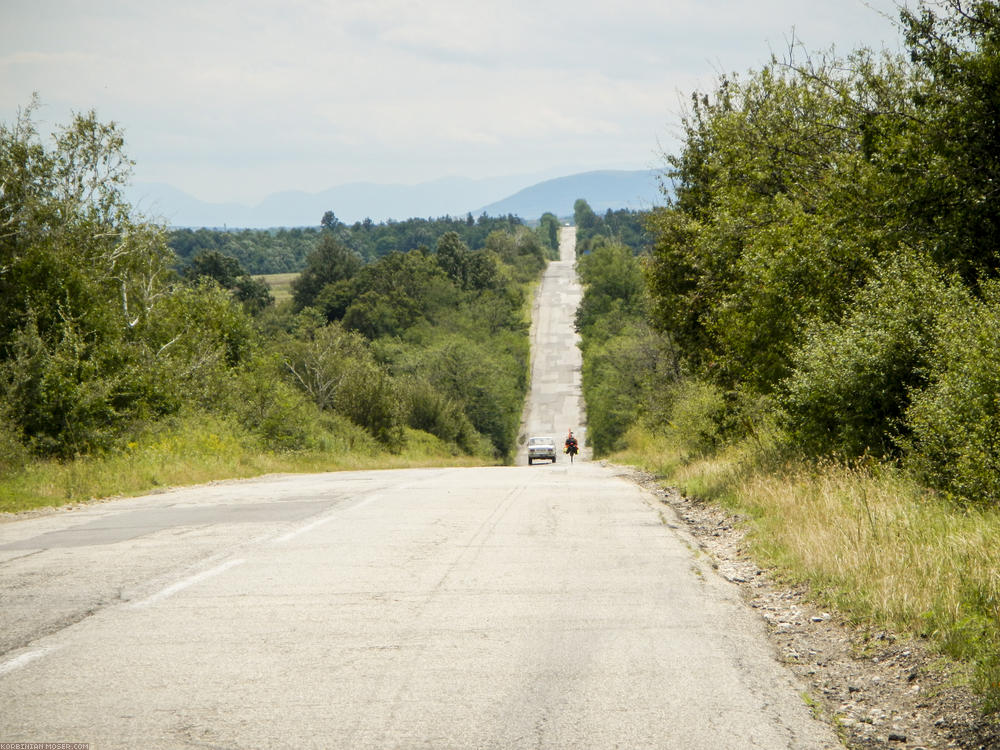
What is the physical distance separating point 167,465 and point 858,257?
15.4 meters

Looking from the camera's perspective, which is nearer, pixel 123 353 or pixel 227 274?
pixel 123 353

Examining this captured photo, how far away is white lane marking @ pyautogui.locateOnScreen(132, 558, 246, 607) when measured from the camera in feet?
23.3

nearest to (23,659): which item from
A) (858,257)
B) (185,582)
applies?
(185,582)

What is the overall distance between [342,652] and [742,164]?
16544 mm

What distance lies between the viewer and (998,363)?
946cm

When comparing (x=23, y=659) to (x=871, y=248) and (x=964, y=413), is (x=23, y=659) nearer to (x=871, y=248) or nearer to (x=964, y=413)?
(x=964, y=413)

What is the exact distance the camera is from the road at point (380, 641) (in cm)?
447

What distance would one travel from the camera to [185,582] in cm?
780

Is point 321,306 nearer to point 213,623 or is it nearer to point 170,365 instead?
point 170,365

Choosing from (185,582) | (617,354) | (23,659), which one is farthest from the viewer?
(617,354)

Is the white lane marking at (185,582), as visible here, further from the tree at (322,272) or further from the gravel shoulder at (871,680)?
the tree at (322,272)

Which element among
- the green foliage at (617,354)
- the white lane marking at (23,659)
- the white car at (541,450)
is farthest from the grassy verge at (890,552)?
the white car at (541,450)

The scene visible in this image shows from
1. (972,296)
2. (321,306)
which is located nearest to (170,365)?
(972,296)

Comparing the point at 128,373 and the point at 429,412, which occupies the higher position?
the point at 128,373
